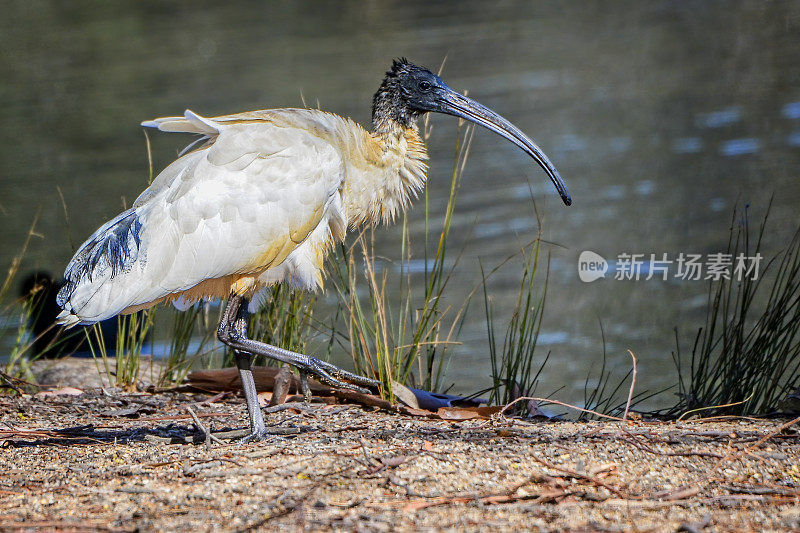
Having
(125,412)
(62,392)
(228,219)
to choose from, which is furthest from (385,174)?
(62,392)

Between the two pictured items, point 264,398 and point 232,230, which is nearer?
point 232,230

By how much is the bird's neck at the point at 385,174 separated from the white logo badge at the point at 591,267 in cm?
369

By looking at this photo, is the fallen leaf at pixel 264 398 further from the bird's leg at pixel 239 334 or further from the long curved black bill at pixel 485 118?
the long curved black bill at pixel 485 118

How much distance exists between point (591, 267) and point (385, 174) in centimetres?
396

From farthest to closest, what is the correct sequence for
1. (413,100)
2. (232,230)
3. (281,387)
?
1. (413,100)
2. (281,387)
3. (232,230)

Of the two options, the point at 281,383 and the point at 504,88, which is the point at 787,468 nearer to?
the point at 281,383

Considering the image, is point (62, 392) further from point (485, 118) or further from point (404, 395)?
point (485, 118)

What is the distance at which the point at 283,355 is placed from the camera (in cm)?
425

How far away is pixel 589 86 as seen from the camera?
48.5ft

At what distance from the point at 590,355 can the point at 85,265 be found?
4018 millimetres

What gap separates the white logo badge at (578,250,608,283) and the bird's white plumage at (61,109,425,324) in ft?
14.0

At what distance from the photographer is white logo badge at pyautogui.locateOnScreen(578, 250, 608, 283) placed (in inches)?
328

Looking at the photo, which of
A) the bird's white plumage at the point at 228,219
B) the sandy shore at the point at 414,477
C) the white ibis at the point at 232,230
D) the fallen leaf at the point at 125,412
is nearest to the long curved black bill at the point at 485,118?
the white ibis at the point at 232,230

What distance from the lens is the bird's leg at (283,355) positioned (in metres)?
4.17
